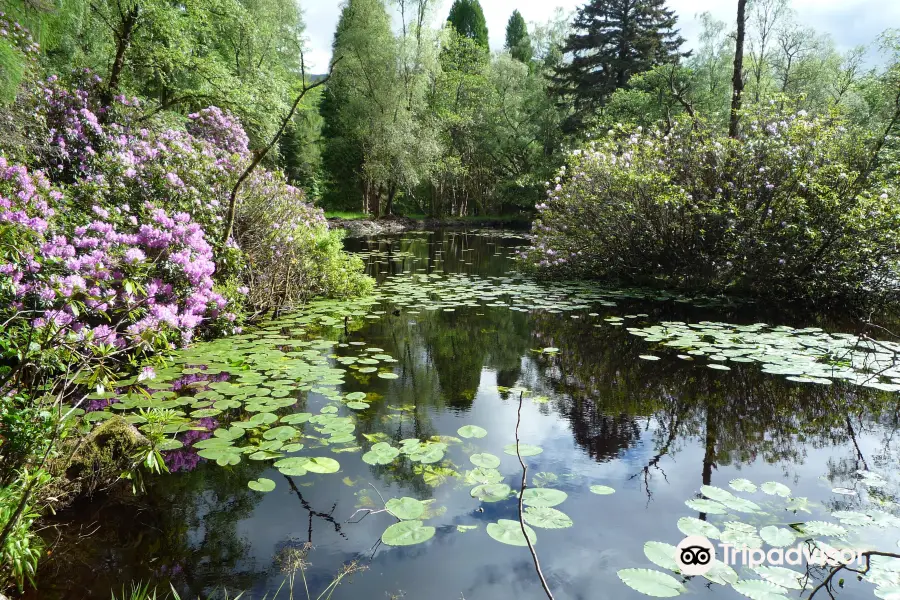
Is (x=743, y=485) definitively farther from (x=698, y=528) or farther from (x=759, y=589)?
(x=759, y=589)

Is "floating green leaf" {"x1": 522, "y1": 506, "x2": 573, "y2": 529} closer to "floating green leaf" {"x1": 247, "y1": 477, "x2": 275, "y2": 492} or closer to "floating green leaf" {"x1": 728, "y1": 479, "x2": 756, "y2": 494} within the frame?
"floating green leaf" {"x1": 728, "y1": 479, "x2": 756, "y2": 494}

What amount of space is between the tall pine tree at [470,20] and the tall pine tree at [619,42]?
1666 centimetres

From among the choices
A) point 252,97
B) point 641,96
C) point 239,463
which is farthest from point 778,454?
point 641,96

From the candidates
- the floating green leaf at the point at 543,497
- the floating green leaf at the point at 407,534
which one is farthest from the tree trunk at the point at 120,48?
the floating green leaf at the point at 543,497

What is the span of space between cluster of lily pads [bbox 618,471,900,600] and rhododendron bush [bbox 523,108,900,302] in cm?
584

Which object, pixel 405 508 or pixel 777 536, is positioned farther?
pixel 405 508

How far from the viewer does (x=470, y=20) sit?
39375mm

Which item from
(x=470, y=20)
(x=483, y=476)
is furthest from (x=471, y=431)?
(x=470, y=20)

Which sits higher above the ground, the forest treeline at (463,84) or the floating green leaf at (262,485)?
the forest treeline at (463,84)

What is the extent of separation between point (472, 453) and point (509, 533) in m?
0.90

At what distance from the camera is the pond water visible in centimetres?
221

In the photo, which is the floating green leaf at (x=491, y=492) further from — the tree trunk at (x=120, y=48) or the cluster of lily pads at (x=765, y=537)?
the tree trunk at (x=120, y=48)

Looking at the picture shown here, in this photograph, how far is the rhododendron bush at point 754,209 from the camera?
7.34m

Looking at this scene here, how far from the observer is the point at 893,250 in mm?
7129
